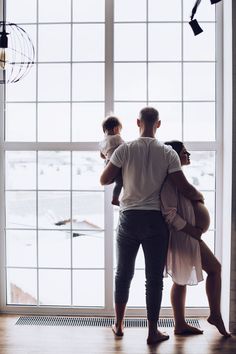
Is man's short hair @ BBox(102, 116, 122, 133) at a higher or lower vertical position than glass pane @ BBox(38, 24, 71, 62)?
lower

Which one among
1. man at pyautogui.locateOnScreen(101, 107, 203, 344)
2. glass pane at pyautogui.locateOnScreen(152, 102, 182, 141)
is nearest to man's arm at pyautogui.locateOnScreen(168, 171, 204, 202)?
man at pyautogui.locateOnScreen(101, 107, 203, 344)

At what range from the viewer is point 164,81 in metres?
4.02

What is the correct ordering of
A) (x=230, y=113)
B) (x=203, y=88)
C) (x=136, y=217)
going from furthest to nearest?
1. (x=203, y=88)
2. (x=230, y=113)
3. (x=136, y=217)

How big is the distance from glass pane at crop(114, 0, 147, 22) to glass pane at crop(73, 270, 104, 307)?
228cm

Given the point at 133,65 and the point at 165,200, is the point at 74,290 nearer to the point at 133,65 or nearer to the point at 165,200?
the point at 165,200

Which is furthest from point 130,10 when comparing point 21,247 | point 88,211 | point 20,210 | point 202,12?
point 21,247

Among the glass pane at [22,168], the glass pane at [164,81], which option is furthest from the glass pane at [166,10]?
the glass pane at [22,168]

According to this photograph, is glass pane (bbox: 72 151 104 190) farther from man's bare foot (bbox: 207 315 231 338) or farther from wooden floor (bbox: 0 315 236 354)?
man's bare foot (bbox: 207 315 231 338)

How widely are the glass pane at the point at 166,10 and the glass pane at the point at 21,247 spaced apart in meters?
2.20

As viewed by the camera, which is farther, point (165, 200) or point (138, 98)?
point (138, 98)

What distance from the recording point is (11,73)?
3773mm

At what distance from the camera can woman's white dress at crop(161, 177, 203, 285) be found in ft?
11.2

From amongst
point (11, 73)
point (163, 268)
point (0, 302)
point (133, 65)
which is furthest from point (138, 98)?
point (0, 302)

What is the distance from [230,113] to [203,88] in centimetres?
50
